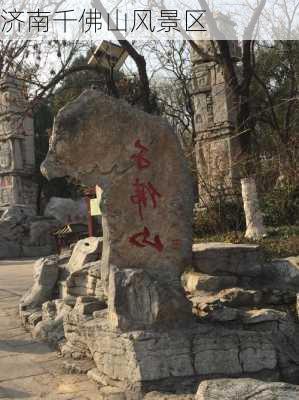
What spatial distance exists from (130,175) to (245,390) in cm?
192

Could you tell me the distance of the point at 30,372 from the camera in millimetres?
4035

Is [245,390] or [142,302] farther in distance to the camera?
[142,302]

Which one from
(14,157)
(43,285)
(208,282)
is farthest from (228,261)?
(14,157)

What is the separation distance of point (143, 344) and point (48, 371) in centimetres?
110

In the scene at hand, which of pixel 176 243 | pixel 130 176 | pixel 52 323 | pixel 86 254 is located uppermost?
pixel 130 176

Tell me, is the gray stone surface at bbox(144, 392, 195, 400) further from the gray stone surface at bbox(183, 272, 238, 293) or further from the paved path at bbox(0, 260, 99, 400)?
the gray stone surface at bbox(183, 272, 238, 293)

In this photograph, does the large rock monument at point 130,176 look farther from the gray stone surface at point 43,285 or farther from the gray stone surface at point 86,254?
the gray stone surface at point 43,285

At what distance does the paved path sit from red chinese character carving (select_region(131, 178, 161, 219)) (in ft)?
4.45

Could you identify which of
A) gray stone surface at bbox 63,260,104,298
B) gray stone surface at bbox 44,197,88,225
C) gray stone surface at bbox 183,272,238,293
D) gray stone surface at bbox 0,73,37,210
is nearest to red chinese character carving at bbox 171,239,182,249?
gray stone surface at bbox 183,272,238,293

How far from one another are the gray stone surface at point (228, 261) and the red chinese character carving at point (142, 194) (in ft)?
3.27

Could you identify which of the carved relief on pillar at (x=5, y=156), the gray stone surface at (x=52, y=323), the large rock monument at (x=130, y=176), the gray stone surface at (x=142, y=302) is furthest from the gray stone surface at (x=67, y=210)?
the gray stone surface at (x=142, y=302)

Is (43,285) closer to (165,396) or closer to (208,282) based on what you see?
(208,282)

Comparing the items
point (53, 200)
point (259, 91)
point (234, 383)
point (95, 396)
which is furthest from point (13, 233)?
point (234, 383)

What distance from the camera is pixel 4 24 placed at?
7750mm
